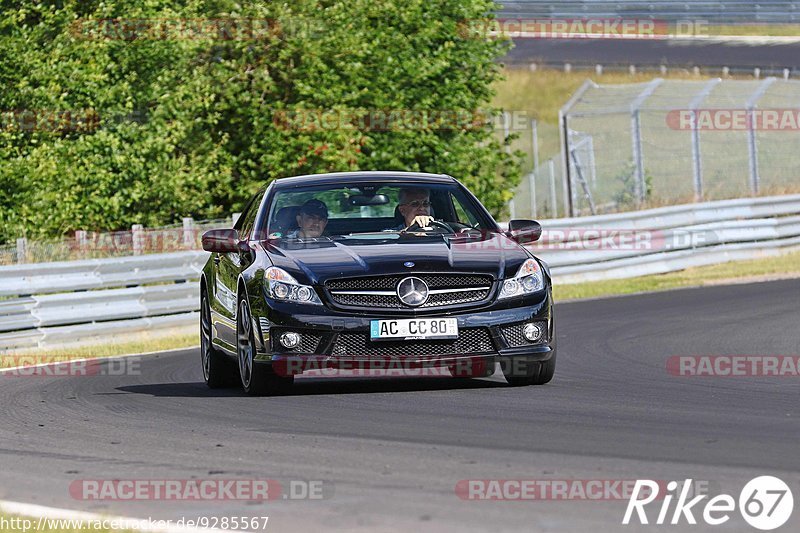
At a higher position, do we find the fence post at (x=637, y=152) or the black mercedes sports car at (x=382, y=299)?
the black mercedes sports car at (x=382, y=299)

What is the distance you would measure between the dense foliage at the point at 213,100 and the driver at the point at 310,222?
56.4ft

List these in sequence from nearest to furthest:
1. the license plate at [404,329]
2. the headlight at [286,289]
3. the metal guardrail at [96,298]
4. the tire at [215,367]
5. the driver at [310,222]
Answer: the license plate at [404,329] → the headlight at [286,289] → the driver at [310,222] → the tire at [215,367] → the metal guardrail at [96,298]

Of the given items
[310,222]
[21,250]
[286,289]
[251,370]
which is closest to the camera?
[286,289]

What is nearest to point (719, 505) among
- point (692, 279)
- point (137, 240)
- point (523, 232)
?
point (523, 232)

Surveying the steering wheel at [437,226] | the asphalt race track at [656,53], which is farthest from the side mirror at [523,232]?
the asphalt race track at [656,53]

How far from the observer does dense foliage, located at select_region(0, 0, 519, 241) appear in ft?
92.1

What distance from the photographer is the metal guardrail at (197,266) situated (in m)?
18.3

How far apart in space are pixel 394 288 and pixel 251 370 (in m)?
1.17

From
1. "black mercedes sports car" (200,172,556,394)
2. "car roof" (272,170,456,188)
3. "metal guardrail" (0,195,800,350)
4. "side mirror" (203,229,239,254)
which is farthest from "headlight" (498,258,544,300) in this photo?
"metal guardrail" (0,195,800,350)

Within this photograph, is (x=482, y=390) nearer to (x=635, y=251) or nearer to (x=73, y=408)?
(x=73, y=408)

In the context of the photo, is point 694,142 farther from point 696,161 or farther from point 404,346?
point 404,346

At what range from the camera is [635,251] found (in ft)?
80.9

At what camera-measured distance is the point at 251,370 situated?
34.5ft

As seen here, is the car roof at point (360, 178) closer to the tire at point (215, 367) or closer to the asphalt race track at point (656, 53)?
the tire at point (215, 367)
